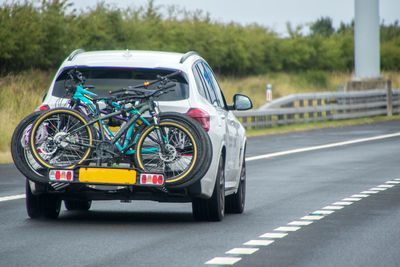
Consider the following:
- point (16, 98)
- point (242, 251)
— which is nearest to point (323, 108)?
point (16, 98)

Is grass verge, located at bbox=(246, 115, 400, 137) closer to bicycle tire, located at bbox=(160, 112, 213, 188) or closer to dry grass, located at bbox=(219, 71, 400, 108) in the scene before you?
dry grass, located at bbox=(219, 71, 400, 108)

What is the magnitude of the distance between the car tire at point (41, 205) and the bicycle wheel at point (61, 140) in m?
0.70

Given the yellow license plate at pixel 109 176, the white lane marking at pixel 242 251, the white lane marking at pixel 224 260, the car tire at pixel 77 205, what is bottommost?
the car tire at pixel 77 205

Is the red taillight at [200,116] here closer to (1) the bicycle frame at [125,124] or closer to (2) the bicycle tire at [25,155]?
(1) the bicycle frame at [125,124]

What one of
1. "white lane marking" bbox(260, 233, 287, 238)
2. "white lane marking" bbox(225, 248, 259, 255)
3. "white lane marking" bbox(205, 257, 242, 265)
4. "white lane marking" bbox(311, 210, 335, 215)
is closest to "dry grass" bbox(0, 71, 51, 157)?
"white lane marking" bbox(311, 210, 335, 215)

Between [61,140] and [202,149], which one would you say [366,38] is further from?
[61,140]

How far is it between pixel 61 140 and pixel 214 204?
171 centimetres

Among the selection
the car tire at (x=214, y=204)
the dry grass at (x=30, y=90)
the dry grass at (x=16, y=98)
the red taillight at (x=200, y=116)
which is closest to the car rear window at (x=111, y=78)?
the red taillight at (x=200, y=116)

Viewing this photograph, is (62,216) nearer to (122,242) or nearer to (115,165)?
(115,165)

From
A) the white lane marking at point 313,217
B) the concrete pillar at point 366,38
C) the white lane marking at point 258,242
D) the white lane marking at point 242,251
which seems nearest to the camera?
the white lane marking at point 242,251

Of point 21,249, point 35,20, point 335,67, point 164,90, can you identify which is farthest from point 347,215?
point 335,67

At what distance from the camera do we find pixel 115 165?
9.95 m

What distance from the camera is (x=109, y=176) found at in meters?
9.75

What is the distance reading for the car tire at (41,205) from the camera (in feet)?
35.1
